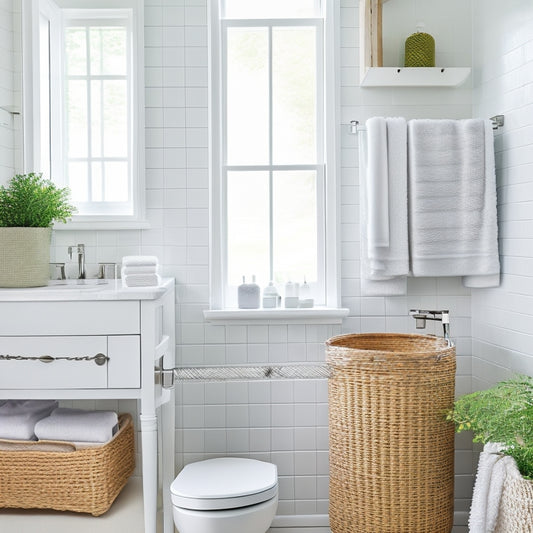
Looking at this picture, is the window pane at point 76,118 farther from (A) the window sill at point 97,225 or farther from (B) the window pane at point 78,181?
(A) the window sill at point 97,225

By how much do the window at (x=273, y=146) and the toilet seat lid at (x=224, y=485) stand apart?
697mm

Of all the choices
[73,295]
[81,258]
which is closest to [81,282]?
[81,258]

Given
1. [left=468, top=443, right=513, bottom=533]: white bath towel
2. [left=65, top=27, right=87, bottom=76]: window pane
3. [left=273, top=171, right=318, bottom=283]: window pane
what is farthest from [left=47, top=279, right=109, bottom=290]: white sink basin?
[left=468, top=443, right=513, bottom=533]: white bath towel

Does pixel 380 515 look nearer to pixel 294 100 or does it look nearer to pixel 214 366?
pixel 214 366

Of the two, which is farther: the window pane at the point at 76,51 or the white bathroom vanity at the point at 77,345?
the window pane at the point at 76,51

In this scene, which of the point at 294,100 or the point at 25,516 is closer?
the point at 25,516

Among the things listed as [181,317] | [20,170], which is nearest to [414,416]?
[181,317]

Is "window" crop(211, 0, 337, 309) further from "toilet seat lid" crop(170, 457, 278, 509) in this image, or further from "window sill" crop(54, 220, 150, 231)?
"toilet seat lid" crop(170, 457, 278, 509)

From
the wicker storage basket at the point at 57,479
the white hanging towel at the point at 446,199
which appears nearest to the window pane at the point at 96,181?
the wicker storage basket at the point at 57,479

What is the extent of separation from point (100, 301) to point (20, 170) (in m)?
0.87

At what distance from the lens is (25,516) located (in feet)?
7.15

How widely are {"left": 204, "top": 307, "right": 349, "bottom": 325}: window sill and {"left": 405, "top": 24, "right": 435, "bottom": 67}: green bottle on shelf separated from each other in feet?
3.41

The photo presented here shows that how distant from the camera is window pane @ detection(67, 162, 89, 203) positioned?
2.58 meters

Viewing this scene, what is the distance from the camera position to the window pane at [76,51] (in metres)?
2.56
